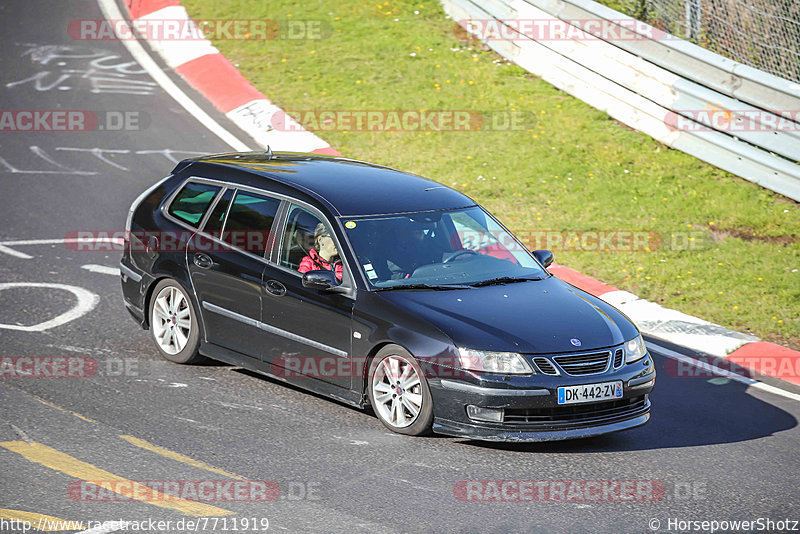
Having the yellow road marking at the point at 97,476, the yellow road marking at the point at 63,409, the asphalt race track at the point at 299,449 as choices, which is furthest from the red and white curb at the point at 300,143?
the yellow road marking at the point at 97,476

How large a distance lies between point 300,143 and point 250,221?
6753 millimetres

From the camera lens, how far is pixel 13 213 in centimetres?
1218

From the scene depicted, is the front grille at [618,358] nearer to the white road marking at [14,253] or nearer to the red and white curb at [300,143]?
the red and white curb at [300,143]

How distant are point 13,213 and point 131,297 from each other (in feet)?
12.9

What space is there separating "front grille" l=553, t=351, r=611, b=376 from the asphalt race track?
1.84ft

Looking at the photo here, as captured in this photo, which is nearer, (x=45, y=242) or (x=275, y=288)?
(x=275, y=288)

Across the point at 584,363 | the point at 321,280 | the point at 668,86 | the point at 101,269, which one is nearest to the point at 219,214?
the point at 321,280

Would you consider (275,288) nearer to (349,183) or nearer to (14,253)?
(349,183)

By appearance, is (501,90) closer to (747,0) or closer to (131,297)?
(747,0)

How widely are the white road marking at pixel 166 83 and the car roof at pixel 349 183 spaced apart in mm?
5627

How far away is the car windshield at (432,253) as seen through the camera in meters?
7.62

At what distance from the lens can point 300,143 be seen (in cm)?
1484

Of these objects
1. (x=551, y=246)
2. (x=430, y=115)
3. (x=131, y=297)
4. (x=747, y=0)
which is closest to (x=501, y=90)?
(x=430, y=115)

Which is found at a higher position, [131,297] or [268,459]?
[131,297]
